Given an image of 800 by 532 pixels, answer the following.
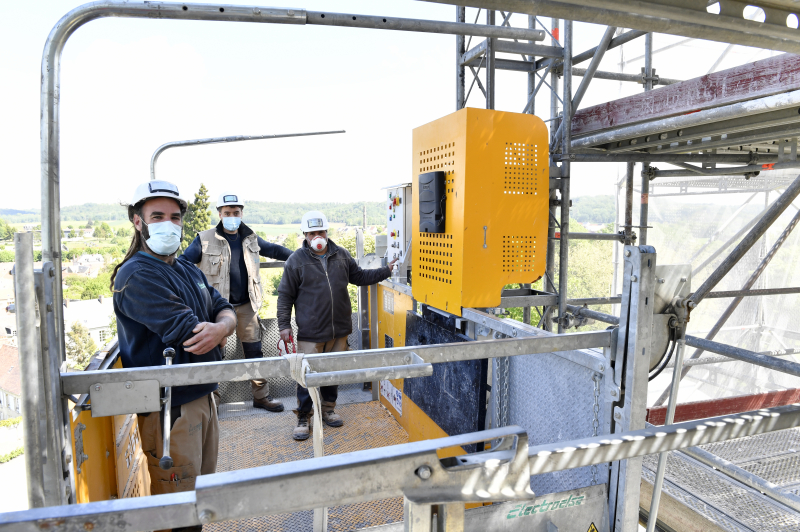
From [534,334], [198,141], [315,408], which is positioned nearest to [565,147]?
[534,334]

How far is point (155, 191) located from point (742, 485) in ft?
15.9

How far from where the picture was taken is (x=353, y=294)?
63.3 meters

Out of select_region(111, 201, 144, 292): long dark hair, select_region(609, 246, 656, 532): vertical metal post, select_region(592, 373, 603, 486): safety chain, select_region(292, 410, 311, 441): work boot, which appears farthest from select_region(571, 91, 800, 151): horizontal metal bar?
select_region(292, 410, 311, 441): work boot

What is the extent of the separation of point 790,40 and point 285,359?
195 centimetres

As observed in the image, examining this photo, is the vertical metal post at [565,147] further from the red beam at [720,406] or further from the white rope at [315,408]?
the white rope at [315,408]

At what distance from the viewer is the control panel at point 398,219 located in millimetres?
4832

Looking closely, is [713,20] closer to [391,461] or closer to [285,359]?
[391,461]

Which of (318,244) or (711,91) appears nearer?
(711,91)

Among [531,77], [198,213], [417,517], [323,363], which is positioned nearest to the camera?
[417,517]

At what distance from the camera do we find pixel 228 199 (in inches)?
209

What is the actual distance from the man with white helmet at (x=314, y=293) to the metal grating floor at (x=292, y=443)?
0.73 feet

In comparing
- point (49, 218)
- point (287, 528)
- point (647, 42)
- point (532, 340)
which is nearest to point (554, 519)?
point (532, 340)

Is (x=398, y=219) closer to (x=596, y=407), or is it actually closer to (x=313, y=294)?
(x=313, y=294)

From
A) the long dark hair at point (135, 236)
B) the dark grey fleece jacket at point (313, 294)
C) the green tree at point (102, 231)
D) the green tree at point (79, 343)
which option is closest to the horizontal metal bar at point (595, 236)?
the dark grey fleece jacket at point (313, 294)
